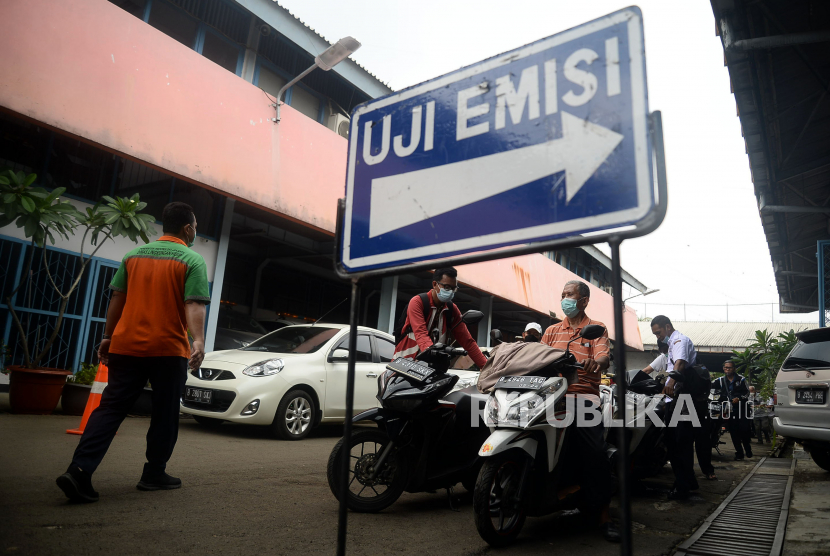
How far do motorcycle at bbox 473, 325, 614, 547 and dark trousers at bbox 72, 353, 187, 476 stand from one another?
198cm

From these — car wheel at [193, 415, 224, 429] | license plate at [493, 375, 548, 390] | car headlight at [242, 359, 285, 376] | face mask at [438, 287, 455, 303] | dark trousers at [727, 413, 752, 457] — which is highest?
face mask at [438, 287, 455, 303]

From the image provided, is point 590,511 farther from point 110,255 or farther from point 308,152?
point 308,152

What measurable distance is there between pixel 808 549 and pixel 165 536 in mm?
3589

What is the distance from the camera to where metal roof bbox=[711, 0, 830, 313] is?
6.81 m

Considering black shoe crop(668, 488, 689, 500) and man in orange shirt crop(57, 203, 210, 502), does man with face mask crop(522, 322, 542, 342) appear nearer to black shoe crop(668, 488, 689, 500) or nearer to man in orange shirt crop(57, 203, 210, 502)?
black shoe crop(668, 488, 689, 500)

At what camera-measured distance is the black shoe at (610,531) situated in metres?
3.61

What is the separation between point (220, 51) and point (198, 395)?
742 cm

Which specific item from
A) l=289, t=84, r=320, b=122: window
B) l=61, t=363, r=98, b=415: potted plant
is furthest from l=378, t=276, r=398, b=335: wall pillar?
l=61, t=363, r=98, b=415: potted plant

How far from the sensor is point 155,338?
3633 millimetres

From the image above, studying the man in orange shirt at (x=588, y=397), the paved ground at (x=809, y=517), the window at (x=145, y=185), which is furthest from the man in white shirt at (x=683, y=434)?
the window at (x=145, y=185)

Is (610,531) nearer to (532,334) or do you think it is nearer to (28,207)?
(532,334)

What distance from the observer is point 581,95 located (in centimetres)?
137

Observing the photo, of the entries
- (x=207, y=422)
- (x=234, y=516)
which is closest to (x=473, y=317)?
(x=234, y=516)

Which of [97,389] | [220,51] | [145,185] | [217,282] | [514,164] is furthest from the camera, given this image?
[220,51]
